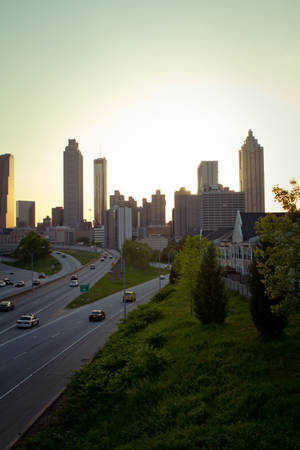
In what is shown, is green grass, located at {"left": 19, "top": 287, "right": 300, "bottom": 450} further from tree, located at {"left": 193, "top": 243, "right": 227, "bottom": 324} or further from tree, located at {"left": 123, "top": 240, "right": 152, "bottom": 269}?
tree, located at {"left": 123, "top": 240, "right": 152, "bottom": 269}

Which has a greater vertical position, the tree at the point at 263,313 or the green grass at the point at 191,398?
the tree at the point at 263,313

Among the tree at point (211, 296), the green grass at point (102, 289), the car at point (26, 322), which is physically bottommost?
the green grass at point (102, 289)

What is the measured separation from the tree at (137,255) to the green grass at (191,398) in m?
104

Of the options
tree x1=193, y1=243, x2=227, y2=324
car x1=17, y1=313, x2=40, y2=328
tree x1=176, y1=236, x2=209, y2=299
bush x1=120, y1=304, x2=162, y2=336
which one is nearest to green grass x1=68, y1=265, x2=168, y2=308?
car x1=17, y1=313, x2=40, y2=328

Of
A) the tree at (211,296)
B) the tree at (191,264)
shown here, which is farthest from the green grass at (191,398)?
the tree at (191,264)

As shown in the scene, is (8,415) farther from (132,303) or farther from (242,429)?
(132,303)

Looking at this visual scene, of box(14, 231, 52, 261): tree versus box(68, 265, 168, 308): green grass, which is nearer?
box(68, 265, 168, 308): green grass

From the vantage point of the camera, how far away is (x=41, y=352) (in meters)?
28.7

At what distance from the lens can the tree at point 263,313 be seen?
18.9 m

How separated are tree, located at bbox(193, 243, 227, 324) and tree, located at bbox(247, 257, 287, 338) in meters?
5.99

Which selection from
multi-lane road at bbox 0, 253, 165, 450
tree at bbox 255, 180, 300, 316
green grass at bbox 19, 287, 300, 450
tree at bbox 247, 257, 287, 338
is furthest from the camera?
tree at bbox 247, 257, 287, 338

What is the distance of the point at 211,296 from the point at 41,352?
1456cm

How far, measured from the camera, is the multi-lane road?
1769 cm

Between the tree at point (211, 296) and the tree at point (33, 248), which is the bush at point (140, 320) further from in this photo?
the tree at point (33, 248)
